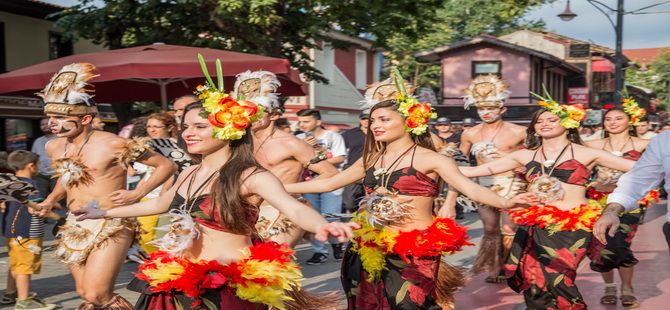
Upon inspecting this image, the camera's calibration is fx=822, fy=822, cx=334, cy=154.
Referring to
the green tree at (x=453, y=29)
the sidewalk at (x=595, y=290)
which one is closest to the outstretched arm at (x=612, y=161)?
the sidewalk at (x=595, y=290)

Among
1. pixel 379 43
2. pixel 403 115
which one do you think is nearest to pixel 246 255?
pixel 403 115

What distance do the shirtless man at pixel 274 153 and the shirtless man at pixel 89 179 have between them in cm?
77

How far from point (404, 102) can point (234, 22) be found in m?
11.6

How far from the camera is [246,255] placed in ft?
13.1

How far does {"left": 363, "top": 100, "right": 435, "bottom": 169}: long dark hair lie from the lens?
5.55 m

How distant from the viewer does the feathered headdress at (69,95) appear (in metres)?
5.71

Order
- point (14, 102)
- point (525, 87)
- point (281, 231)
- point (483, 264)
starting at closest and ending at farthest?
point (281, 231) < point (483, 264) < point (14, 102) < point (525, 87)

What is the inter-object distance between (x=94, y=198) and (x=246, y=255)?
2.13 metres

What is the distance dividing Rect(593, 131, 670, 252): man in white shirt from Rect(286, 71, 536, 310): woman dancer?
0.74 meters

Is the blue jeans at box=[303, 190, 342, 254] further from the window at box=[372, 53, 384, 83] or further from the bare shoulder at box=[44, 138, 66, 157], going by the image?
the window at box=[372, 53, 384, 83]

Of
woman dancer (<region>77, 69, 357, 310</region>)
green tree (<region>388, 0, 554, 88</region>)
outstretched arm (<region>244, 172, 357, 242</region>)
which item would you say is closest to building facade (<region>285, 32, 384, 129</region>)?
green tree (<region>388, 0, 554, 88</region>)

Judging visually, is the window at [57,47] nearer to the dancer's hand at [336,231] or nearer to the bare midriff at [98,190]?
the bare midriff at [98,190]

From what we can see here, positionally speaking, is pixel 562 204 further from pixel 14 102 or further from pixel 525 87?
pixel 525 87

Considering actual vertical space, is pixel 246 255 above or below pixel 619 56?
below
